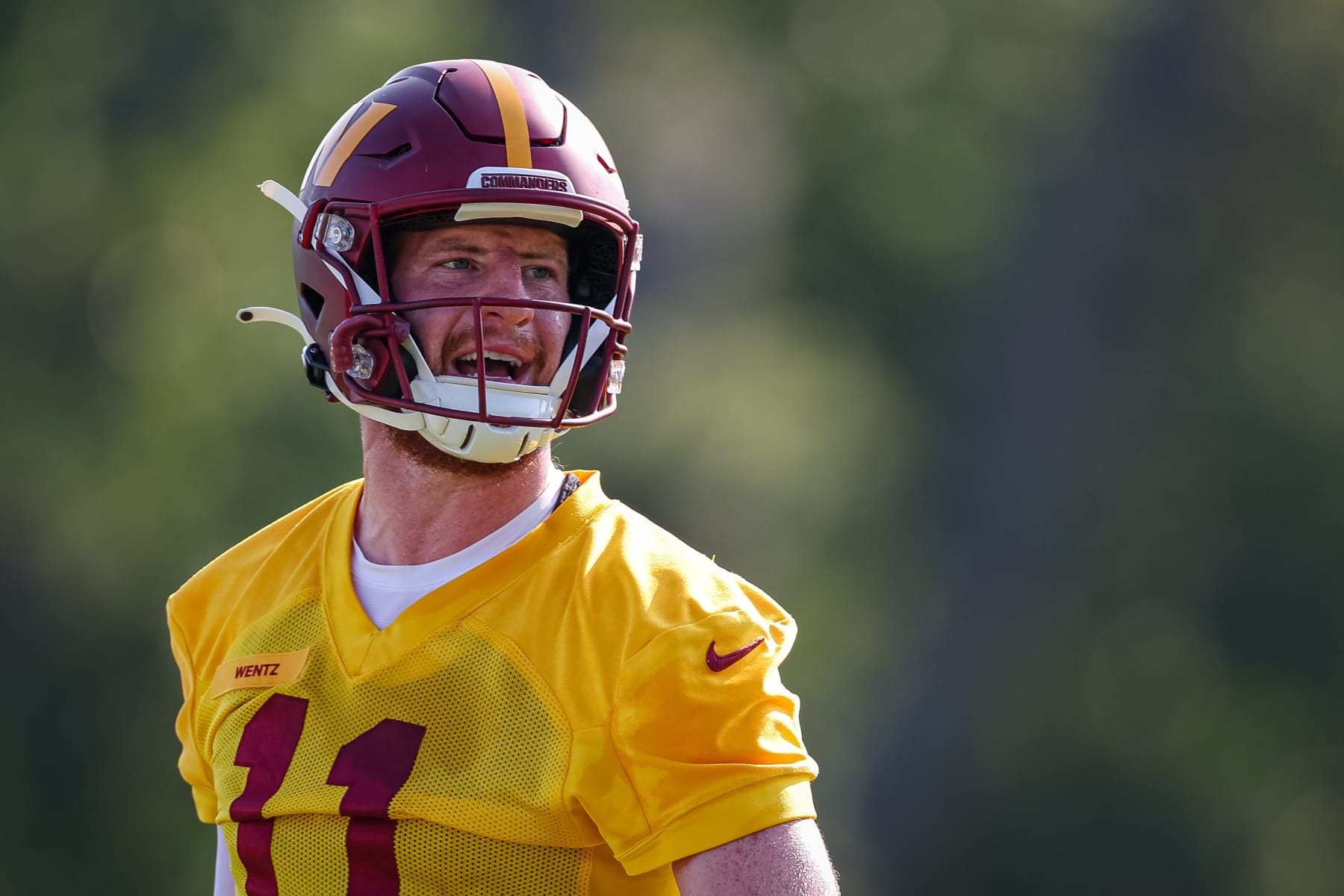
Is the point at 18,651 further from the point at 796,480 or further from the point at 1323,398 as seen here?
the point at 1323,398

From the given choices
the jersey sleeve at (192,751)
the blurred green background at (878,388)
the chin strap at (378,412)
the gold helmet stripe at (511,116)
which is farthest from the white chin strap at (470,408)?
the blurred green background at (878,388)

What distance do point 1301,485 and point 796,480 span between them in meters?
3.77

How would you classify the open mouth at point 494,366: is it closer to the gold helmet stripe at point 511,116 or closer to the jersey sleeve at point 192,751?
the gold helmet stripe at point 511,116

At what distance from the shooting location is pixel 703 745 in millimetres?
1958

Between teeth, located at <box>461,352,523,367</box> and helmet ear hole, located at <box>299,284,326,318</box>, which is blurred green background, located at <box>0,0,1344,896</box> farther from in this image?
teeth, located at <box>461,352,523,367</box>

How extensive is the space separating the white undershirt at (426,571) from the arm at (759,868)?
54cm

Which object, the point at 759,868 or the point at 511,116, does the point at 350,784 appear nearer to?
the point at 759,868

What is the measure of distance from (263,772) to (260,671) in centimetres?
17

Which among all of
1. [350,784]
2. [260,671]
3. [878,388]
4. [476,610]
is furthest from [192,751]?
[878,388]

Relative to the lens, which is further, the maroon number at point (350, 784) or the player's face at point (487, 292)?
the player's face at point (487, 292)

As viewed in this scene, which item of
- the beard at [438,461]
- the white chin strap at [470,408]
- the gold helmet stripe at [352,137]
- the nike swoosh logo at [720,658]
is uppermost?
the gold helmet stripe at [352,137]

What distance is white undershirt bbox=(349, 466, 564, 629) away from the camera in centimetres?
224

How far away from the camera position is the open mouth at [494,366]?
2275 mm

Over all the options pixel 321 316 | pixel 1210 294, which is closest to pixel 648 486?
pixel 1210 294
